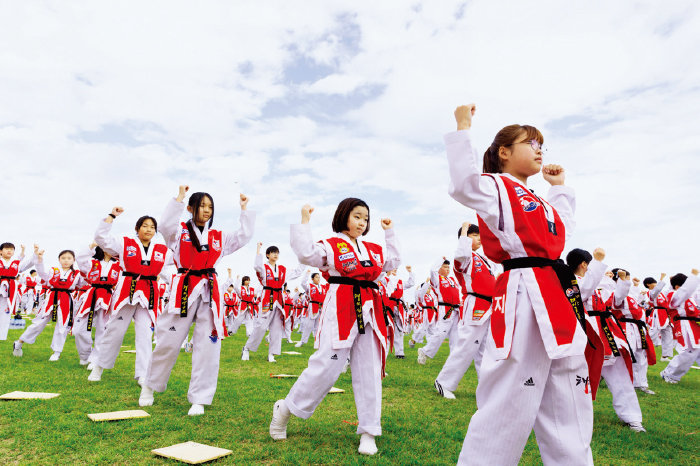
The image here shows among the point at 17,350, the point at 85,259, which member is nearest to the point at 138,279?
the point at 85,259

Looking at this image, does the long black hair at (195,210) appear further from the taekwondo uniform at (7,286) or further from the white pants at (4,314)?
the white pants at (4,314)

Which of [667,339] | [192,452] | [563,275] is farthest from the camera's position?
[667,339]

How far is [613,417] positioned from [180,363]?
791 cm

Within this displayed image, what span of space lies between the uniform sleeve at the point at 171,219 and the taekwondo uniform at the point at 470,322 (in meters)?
3.75

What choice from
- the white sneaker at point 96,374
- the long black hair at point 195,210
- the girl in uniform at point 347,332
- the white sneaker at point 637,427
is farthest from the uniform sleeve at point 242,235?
the white sneaker at point 637,427

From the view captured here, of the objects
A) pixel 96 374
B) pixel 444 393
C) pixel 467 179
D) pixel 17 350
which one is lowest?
pixel 444 393

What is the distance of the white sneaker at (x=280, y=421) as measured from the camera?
4199 mm

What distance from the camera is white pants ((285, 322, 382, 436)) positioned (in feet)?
13.4

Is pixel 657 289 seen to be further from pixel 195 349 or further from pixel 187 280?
pixel 187 280

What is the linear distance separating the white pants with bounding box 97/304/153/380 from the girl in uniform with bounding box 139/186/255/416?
1651 millimetres

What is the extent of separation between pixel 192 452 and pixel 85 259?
6.02 metres

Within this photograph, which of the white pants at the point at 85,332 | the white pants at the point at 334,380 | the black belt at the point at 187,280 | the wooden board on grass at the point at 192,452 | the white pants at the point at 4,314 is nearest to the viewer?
the wooden board on grass at the point at 192,452

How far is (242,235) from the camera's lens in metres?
5.65

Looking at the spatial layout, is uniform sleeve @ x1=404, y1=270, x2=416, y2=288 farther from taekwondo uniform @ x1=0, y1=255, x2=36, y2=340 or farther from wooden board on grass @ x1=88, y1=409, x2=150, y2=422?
taekwondo uniform @ x1=0, y1=255, x2=36, y2=340
